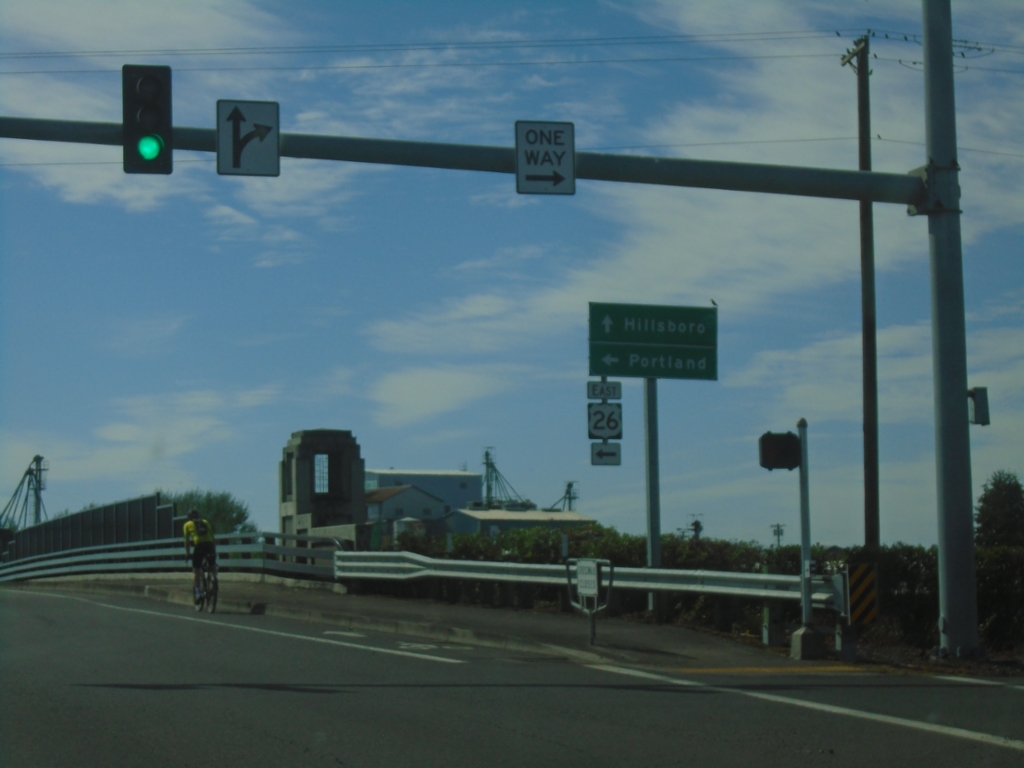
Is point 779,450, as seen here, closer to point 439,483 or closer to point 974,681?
point 974,681

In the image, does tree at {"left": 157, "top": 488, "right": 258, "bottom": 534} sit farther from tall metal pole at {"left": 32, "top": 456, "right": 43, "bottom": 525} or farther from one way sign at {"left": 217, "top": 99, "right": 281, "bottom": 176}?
one way sign at {"left": 217, "top": 99, "right": 281, "bottom": 176}

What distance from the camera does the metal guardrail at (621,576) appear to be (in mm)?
14500

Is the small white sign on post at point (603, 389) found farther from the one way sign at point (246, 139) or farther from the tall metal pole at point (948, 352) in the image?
the one way sign at point (246, 139)

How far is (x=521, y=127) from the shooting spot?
43.7 ft

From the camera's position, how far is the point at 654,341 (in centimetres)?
1862

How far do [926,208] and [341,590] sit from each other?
13606mm

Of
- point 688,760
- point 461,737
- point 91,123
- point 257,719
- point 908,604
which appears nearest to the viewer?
point 688,760

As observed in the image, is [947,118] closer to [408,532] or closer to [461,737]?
[461,737]

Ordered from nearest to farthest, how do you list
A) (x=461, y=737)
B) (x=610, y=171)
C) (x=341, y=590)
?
1. (x=461, y=737)
2. (x=610, y=171)
3. (x=341, y=590)

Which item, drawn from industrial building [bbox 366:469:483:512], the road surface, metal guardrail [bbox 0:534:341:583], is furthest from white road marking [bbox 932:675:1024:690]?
industrial building [bbox 366:469:483:512]

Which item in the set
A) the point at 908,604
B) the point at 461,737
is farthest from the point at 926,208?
the point at 461,737

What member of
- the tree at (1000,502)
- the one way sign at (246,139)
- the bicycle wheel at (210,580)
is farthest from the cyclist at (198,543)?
the tree at (1000,502)

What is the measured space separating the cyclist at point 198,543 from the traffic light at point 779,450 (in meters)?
10.6

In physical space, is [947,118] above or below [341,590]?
above
